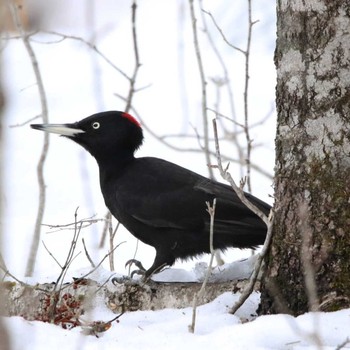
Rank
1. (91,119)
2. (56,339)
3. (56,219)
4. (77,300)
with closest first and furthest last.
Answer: (56,339), (77,300), (91,119), (56,219)

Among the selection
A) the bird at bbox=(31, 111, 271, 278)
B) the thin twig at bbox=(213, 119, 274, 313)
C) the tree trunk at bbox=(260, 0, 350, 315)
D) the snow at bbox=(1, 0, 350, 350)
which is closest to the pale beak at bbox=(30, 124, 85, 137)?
the bird at bbox=(31, 111, 271, 278)

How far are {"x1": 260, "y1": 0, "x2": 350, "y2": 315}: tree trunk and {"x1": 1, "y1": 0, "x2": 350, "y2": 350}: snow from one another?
0.58 ft

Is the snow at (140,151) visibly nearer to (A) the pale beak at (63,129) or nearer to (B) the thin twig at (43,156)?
(B) the thin twig at (43,156)

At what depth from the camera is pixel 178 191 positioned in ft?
17.3

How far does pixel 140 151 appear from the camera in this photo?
9797mm

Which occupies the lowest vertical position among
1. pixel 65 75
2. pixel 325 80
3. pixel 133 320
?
pixel 133 320

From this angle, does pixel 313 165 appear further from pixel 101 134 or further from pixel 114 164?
pixel 101 134

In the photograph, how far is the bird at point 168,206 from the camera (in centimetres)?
505

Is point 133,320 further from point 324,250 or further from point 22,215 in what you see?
point 22,215

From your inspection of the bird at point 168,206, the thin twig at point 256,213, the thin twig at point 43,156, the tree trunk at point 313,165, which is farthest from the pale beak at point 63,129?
the tree trunk at point 313,165

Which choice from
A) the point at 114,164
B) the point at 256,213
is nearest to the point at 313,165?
the point at 256,213

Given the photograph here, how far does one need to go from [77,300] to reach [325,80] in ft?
4.99

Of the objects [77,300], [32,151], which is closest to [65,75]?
[32,151]

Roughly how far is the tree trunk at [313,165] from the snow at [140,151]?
18 cm
